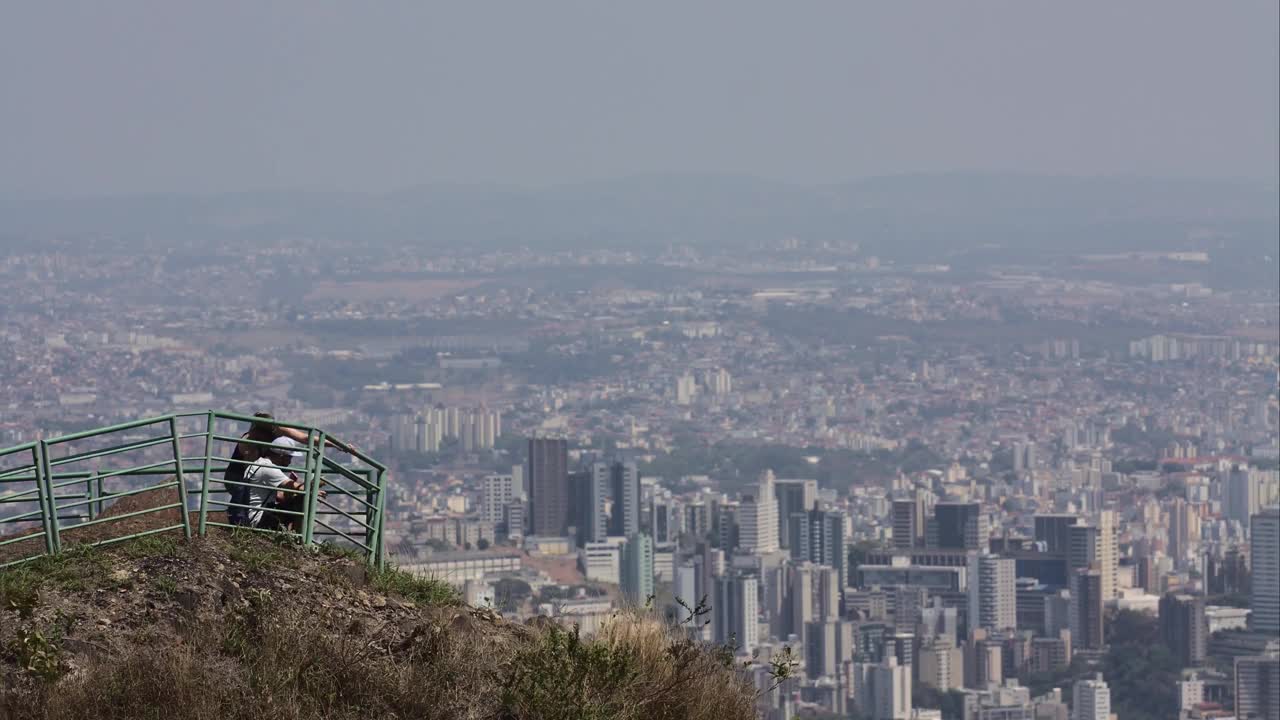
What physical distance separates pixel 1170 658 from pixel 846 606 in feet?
65.5

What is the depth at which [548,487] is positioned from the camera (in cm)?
13550

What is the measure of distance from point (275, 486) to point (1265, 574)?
110m

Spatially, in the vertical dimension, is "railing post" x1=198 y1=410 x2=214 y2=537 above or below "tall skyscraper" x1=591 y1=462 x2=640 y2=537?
above

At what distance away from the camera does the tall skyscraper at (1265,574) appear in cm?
11044

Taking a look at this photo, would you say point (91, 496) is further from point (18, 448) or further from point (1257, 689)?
point (1257, 689)

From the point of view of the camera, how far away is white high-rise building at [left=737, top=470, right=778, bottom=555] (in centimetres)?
12800

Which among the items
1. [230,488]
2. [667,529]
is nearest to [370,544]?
[230,488]

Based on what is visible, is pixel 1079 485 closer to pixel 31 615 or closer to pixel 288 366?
pixel 288 366

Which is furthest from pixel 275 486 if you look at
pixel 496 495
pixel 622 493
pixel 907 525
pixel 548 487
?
pixel 496 495

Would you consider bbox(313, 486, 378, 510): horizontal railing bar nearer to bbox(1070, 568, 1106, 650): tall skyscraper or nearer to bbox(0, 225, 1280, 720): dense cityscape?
bbox(0, 225, 1280, 720): dense cityscape

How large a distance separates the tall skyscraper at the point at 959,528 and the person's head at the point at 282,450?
390ft

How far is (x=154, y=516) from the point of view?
8336 mm

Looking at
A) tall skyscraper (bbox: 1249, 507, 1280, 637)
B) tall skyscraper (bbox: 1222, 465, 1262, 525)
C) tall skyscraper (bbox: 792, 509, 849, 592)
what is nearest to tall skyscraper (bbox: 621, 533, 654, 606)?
tall skyscraper (bbox: 792, 509, 849, 592)

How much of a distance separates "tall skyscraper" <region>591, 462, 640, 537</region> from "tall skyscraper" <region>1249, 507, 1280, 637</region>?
112ft
